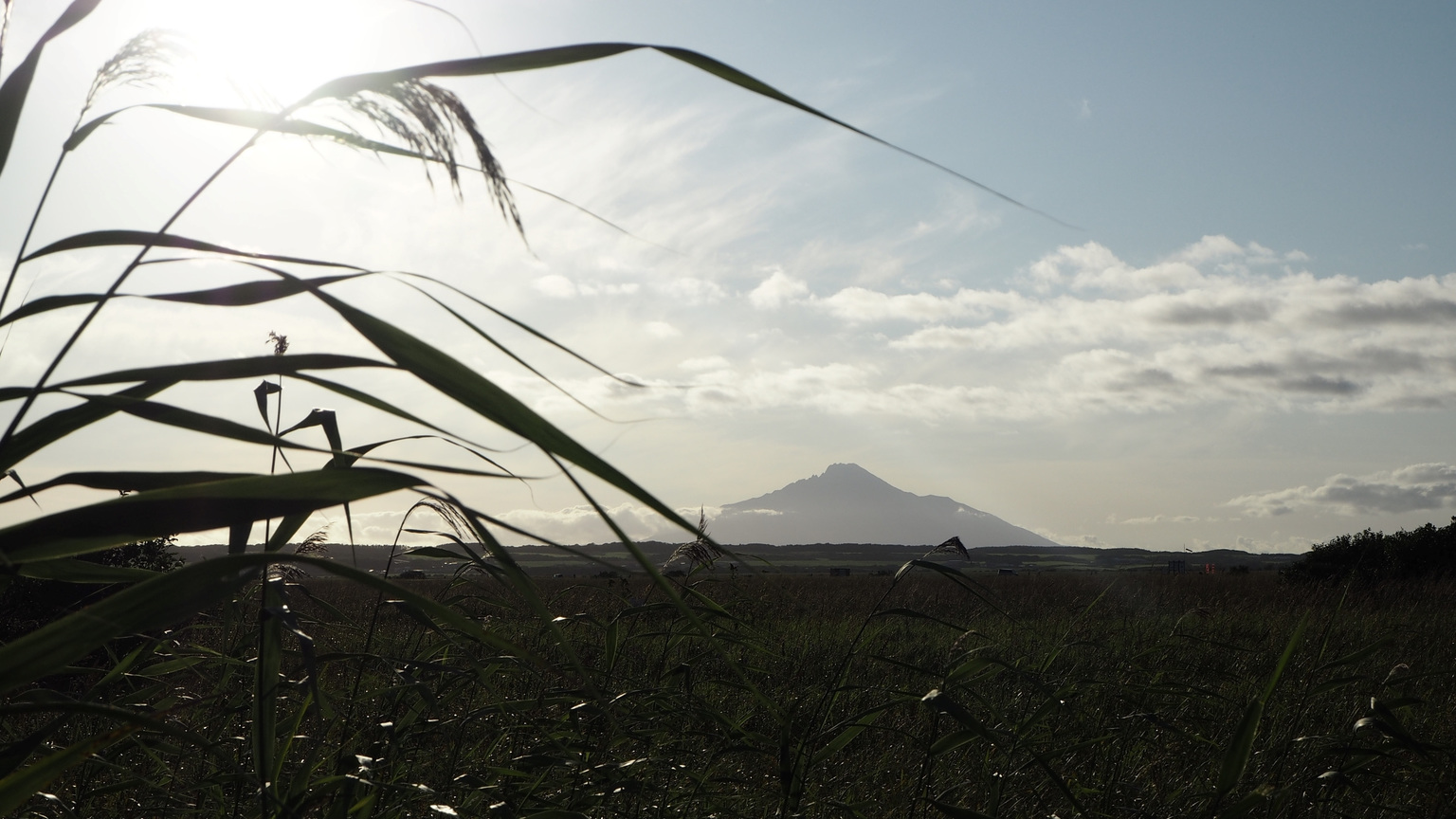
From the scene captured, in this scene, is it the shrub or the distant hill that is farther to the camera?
the shrub

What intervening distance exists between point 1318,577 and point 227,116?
29454 millimetres

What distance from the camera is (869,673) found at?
8.06 m

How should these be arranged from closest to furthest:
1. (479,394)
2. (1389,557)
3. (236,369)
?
(479,394)
(236,369)
(1389,557)

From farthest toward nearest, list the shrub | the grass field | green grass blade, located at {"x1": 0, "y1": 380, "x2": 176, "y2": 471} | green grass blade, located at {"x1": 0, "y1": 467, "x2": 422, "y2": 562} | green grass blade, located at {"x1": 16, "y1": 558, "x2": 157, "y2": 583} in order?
the shrub
the grass field
green grass blade, located at {"x1": 16, "y1": 558, "x2": 157, "y2": 583}
green grass blade, located at {"x1": 0, "y1": 380, "x2": 176, "y2": 471}
green grass blade, located at {"x1": 0, "y1": 467, "x2": 422, "y2": 562}

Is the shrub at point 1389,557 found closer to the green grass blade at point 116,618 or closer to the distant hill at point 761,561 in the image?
the distant hill at point 761,561

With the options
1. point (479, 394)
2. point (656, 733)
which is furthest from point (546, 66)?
point (656, 733)

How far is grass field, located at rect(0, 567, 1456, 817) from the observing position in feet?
6.12

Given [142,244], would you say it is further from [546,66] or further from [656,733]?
[656,733]

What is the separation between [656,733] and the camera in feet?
9.12

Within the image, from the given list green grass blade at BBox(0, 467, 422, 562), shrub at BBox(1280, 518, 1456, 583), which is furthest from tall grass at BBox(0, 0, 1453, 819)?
shrub at BBox(1280, 518, 1456, 583)

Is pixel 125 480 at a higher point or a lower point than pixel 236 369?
lower

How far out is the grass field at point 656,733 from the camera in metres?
1.87

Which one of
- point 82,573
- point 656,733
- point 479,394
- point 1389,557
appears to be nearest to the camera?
point 479,394

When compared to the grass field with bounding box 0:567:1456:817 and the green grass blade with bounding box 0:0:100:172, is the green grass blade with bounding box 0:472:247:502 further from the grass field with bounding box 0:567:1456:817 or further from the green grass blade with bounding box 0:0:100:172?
the green grass blade with bounding box 0:0:100:172
